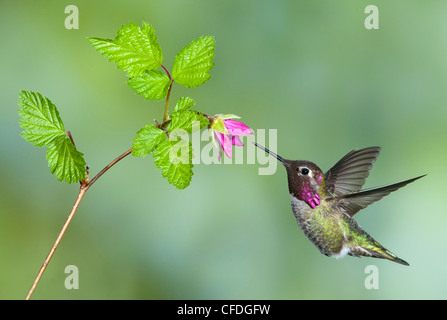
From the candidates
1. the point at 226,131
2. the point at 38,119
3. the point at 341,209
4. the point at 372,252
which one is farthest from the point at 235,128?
the point at 372,252

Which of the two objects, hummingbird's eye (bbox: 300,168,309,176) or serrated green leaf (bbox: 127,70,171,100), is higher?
serrated green leaf (bbox: 127,70,171,100)

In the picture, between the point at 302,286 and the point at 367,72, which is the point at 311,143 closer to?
the point at 367,72

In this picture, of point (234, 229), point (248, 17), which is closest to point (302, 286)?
point (234, 229)

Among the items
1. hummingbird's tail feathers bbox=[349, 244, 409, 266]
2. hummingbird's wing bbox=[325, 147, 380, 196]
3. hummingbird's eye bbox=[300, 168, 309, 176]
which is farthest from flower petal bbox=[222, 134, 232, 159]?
hummingbird's tail feathers bbox=[349, 244, 409, 266]

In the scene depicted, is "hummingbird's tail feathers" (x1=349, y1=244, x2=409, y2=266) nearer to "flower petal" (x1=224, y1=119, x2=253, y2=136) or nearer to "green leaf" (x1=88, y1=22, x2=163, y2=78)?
"flower petal" (x1=224, y1=119, x2=253, y2=136)

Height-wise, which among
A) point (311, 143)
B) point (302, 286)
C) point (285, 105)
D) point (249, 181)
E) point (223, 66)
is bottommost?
point (302, 286)

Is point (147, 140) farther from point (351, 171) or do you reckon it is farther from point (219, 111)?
point (219, 111)
